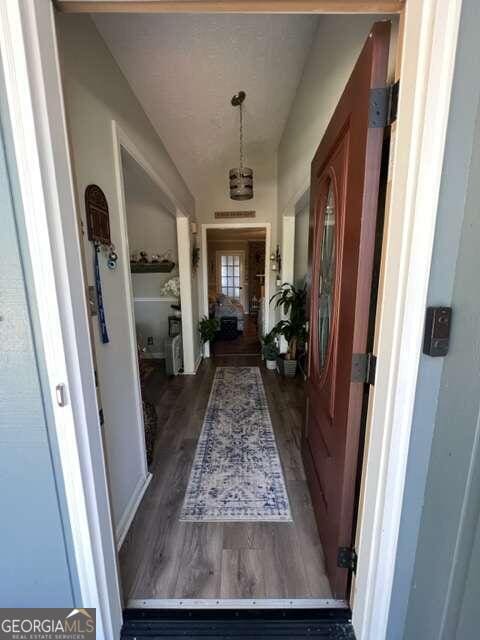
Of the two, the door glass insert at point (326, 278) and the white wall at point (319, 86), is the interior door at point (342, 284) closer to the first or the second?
the door glass insert at point (326, 278)

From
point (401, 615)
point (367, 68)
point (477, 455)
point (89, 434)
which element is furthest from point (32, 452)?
point (367, 68)

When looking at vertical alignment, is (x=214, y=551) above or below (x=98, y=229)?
below

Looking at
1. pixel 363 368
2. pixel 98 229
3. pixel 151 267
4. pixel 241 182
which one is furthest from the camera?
pixel 151 267

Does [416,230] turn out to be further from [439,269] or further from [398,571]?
[398,571]

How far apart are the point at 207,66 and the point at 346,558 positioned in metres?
2.93

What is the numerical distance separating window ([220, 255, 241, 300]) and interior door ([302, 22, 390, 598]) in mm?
7603

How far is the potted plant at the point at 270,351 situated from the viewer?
3.81 metres

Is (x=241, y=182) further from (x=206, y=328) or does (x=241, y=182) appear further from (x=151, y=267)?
(x=206, y=328)

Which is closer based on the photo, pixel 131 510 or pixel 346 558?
pixel 346 558

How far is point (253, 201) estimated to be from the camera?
4.12 m

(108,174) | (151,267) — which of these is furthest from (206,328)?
(108,174)

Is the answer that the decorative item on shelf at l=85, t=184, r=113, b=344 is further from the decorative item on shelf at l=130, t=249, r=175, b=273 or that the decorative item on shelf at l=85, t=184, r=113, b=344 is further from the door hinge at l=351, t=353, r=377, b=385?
the decorative item on shelf at l=130, t=249, r=175, b=273

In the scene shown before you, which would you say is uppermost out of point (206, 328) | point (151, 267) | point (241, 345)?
point (151, 267)

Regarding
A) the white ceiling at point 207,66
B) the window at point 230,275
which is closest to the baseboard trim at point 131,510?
the white ceiling at point 207,66
